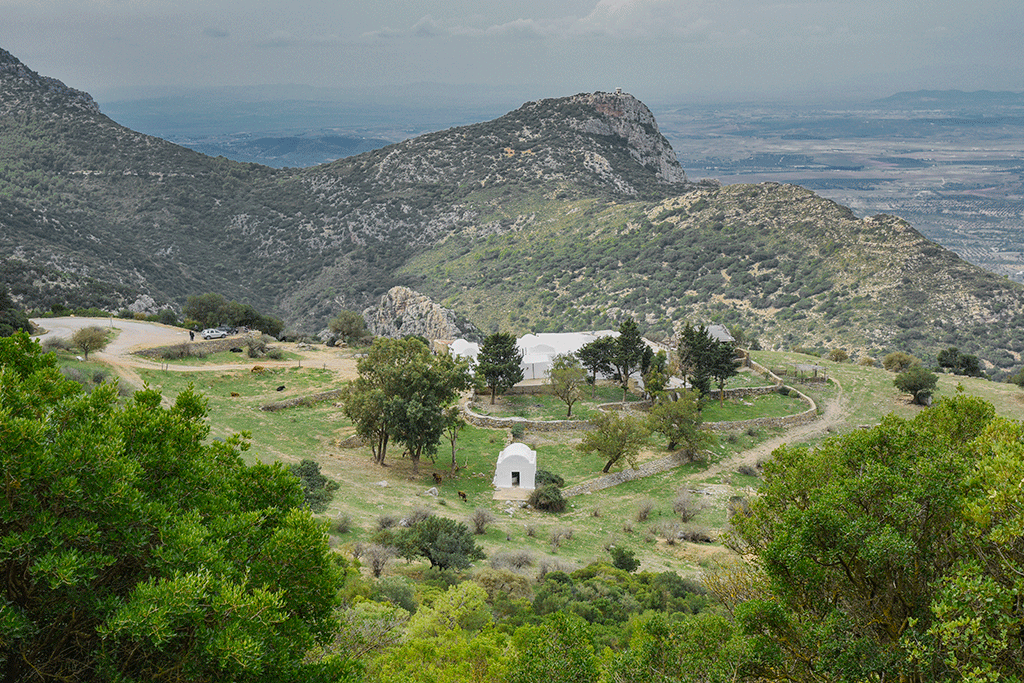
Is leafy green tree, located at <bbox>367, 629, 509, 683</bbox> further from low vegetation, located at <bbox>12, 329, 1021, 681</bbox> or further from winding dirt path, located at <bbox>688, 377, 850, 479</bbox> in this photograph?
winding dirt path, located at <bbox>688, 377, 850, 479</bbox>

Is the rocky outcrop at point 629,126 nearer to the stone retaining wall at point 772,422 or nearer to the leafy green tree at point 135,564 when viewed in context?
the stone retaining wall at point 772,422

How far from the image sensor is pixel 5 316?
102 ft

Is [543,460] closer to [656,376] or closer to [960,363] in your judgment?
[656,376]

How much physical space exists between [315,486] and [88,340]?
17.6 meters

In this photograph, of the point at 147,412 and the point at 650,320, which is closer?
the point at 147,412

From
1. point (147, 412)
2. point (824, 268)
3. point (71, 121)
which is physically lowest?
point (824, 268)

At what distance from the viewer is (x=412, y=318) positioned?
2443 inches

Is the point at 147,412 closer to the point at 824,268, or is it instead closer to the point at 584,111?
the point at 824,268

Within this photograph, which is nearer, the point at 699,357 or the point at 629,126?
the point at 699,357

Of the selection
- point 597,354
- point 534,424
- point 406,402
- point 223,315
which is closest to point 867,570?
point 406,402

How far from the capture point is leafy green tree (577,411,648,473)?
94.3ft

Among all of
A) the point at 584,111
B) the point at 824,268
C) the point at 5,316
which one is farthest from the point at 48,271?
the point at 584,111

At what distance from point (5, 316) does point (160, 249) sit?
55534 millimetres

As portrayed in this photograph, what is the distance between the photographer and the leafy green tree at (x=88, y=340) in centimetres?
3212
